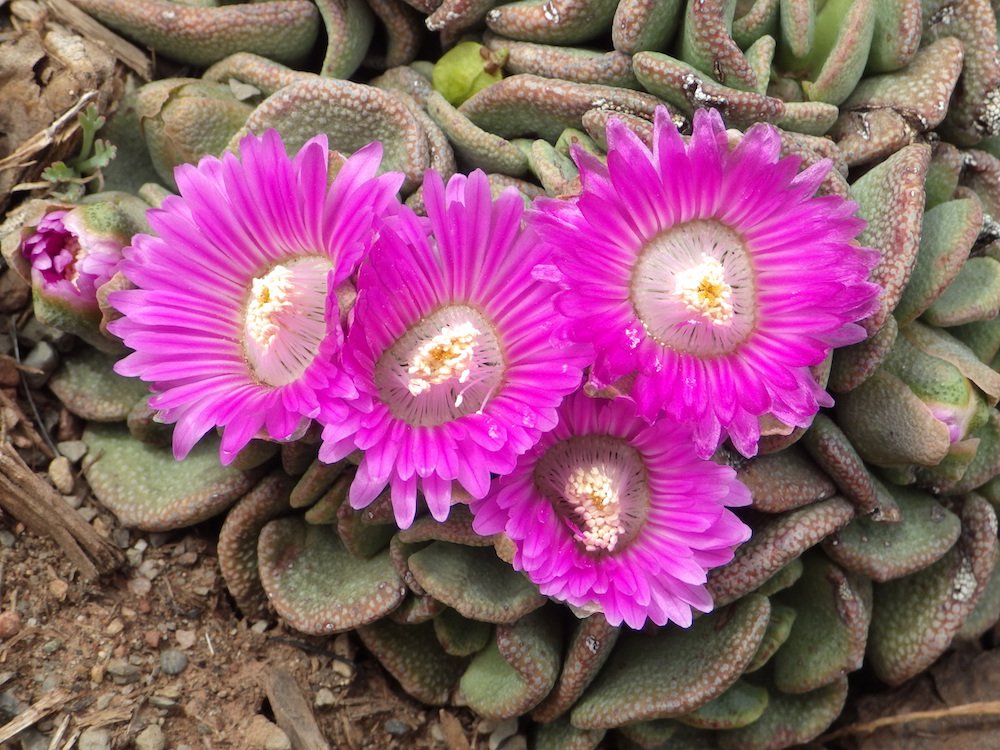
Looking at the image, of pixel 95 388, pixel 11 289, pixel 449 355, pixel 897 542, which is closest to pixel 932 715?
pixel 897 542

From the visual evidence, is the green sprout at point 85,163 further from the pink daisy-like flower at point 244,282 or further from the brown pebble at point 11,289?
the pink daisy-like flower at point 244,282

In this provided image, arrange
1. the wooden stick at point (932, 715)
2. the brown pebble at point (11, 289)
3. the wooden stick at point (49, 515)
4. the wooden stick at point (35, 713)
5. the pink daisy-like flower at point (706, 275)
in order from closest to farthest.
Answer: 1. the pink daisy-like flower at point (706, 275)
2. the wooden stick at point (35, 713)
3. the wooden stick at point (49, 515)
4. the brown pebble at point (11, 289)
5. the wooden stick at point (932, 715)

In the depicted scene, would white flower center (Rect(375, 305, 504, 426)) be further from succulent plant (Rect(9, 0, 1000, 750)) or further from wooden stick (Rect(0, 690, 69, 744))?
wooden stick (Rect(0, 690, 69, 744))

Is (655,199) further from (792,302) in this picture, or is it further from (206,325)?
(206,325)

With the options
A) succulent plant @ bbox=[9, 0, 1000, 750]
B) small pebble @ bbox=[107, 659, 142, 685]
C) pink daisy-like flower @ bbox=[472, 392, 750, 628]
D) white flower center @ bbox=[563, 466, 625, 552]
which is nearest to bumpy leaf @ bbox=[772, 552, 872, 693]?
succulent plant @ bbox=[9, 0, 1000, 750]

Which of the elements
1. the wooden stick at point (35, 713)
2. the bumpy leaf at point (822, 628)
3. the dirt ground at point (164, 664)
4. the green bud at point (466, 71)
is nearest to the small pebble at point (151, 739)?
the dirt ground at point (164, 664)
